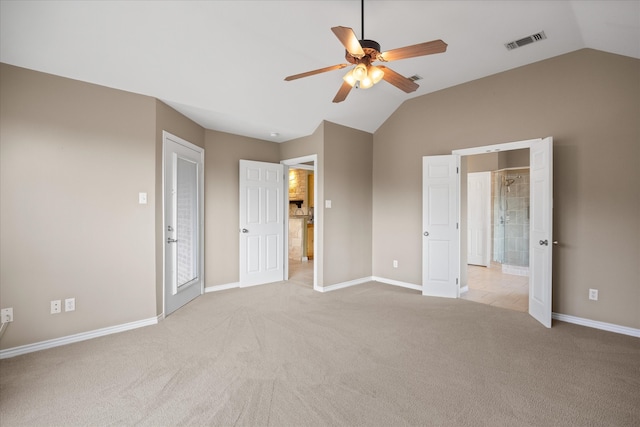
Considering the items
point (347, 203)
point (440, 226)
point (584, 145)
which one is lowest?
point (440, 226)

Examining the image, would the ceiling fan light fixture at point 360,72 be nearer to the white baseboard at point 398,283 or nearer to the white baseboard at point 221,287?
the white baseboard at point 398,283

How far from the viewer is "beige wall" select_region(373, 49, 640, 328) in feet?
10.2

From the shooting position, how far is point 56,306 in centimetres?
282

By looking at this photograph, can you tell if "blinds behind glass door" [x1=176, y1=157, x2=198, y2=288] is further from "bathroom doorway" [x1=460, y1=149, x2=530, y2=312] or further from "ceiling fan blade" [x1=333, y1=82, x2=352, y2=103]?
"bathroom doorway" [x1=460, y1=149, x2=530, y2=312]

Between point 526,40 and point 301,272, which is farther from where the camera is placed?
point 301,272

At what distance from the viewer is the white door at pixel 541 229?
3225 millimetres

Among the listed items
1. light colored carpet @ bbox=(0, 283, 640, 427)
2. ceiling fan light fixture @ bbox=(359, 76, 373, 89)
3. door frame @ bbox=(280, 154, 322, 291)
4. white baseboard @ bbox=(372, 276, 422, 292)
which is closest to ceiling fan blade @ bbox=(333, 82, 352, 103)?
ceiling fan light fixture @ bbox=(359, 76, 373, 89)

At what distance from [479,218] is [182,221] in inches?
244

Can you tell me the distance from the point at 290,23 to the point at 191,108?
1.63 m

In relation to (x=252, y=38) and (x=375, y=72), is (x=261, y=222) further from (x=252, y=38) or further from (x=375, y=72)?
(x=375, y=72)

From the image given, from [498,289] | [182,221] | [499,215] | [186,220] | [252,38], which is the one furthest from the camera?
[499,215]

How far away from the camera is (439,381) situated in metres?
2.23

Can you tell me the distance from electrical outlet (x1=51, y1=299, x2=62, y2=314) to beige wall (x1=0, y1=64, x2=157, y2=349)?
0.12ft

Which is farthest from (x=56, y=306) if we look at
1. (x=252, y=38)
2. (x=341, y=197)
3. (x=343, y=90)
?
(x=341, y=197)
